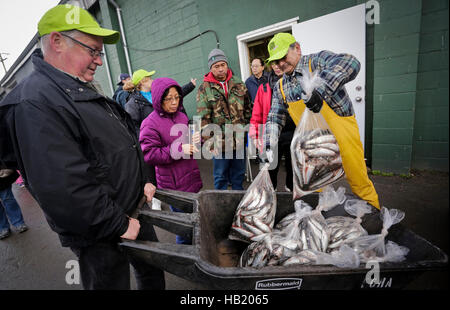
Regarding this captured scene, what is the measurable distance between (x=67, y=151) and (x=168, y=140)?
4.08 ft

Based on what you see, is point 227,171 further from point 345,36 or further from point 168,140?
point 345,36

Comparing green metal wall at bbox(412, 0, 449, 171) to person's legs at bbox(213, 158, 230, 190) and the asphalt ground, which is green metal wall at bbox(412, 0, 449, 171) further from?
person's legs at bbox(213, 158, 230, 190)

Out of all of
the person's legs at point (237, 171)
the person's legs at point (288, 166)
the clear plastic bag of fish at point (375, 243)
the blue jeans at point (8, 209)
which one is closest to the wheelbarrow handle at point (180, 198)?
the clear plastic bag of fish at point (375, 243)

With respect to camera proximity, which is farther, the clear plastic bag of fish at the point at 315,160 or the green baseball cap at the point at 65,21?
the clear plastic bag of fish at the point at 315,160

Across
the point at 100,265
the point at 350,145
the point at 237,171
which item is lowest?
the point at 237,171

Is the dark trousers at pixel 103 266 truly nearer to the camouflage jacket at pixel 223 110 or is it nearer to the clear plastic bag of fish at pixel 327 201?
the clear plastic bag of fish at pixel 327 201

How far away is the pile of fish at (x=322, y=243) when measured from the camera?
3.96 ft

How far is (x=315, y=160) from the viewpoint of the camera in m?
1.54

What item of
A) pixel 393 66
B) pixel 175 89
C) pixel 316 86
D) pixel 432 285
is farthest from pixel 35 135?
pixel 393 66

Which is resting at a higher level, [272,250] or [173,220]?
[173,220]

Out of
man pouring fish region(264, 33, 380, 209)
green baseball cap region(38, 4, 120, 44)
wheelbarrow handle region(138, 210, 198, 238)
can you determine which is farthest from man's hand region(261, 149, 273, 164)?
green baseball cap region(38, 4, 120, 44)

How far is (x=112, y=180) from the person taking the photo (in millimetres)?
1313

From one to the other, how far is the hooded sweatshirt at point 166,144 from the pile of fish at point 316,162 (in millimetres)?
1171

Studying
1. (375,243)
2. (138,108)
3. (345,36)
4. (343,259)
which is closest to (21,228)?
(138,108)
